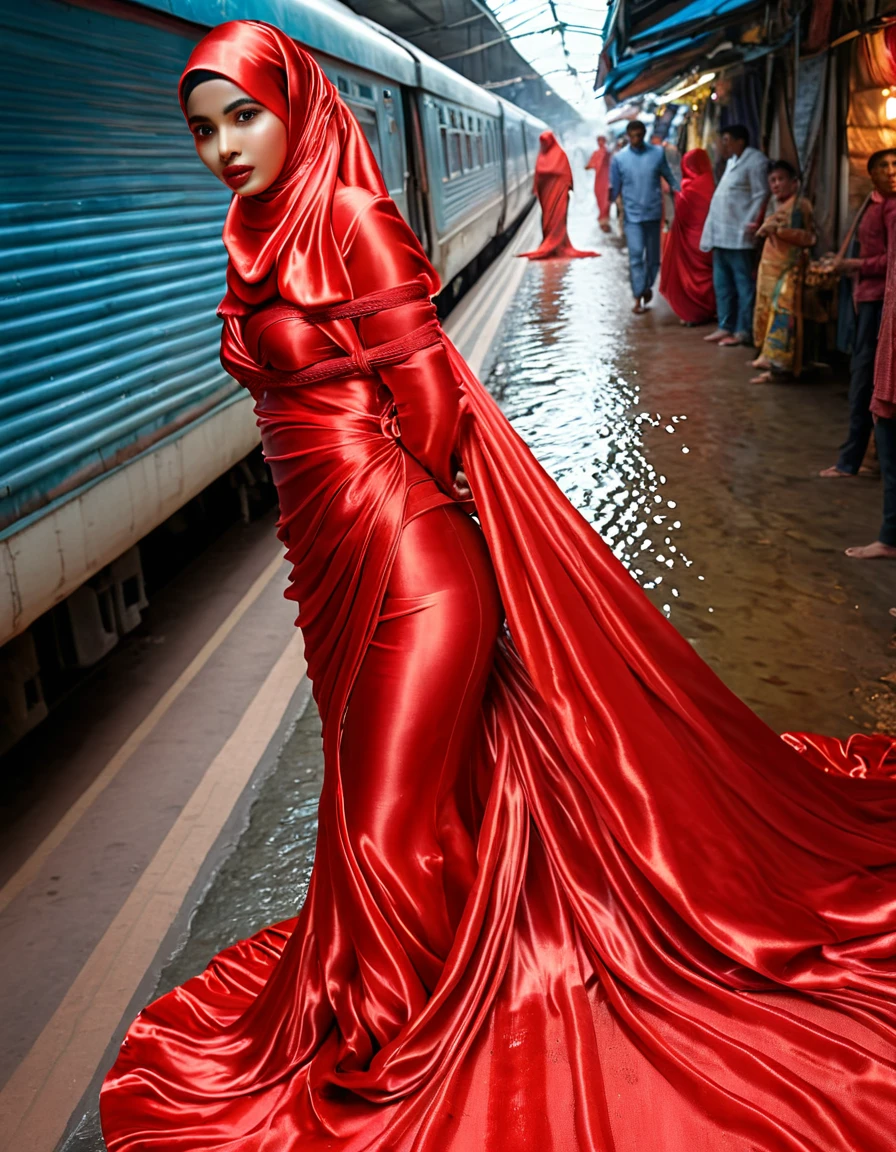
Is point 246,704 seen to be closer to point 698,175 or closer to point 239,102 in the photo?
point 239,102

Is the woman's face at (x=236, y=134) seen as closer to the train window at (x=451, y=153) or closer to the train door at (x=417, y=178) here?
the train door at (x=417, y=178)

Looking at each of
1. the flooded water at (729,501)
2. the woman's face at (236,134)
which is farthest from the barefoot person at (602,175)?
the woman's face at (236,134)

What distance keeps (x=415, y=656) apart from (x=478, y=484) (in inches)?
15.2

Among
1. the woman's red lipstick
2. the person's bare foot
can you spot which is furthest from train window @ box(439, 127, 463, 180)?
the woman's red lipstick

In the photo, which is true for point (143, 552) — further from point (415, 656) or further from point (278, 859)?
point (415, 656)

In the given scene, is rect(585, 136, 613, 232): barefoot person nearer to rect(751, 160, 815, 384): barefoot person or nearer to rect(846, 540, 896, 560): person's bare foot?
rect(751, 160, 815, 384): barefoot person

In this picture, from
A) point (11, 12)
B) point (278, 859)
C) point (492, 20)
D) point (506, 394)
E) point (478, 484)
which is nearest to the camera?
point (478, 484)

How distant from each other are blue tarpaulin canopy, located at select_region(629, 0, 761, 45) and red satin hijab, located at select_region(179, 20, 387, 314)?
7.16 metres

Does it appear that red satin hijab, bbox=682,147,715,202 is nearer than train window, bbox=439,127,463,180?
Yes

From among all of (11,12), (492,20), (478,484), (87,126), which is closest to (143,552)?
(87,126)

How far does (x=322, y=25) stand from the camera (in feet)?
23.0

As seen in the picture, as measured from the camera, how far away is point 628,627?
229 centimetres

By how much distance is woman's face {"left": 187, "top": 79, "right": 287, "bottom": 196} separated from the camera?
6.13 ft

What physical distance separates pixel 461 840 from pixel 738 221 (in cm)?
863
